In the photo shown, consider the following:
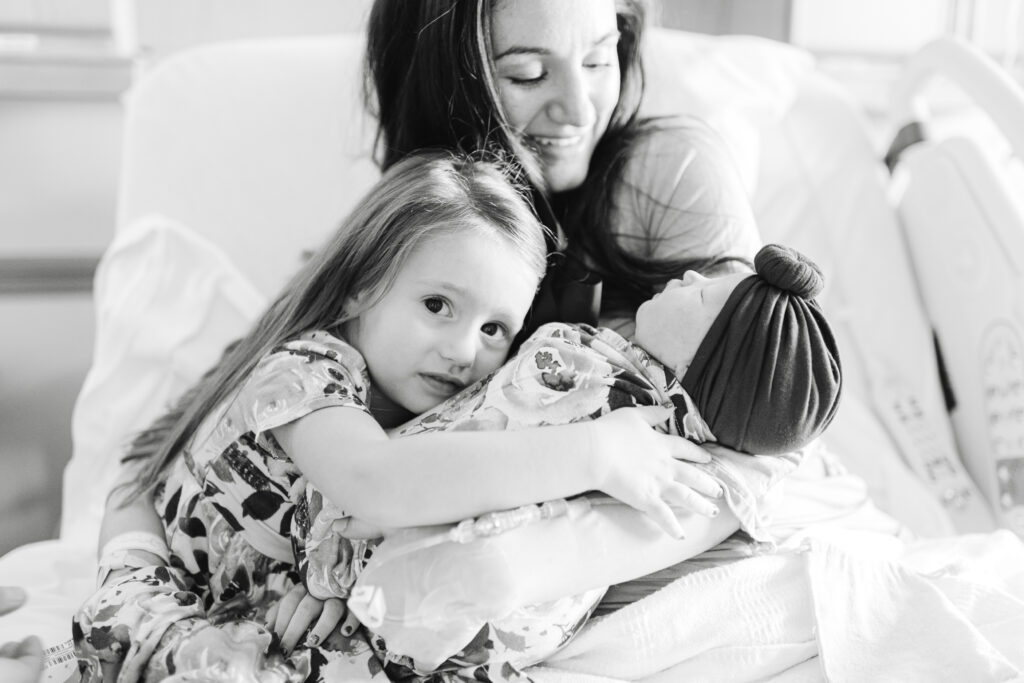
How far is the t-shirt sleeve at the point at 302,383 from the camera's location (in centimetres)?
82

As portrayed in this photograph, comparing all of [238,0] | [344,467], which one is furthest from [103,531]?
[238,0]

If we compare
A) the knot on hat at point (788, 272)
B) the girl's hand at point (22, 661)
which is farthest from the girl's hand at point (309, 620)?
the knot on hat at point (788, 272)

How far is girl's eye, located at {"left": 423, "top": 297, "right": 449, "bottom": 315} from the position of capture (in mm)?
895

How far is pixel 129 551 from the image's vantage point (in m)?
0.96

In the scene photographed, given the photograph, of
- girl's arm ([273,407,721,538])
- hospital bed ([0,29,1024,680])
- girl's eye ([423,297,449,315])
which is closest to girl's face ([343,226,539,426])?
girl's eye ([423,297,449,315])

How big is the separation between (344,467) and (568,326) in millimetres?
263

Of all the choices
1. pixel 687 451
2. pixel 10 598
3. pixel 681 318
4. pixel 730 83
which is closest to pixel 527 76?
pixel 681 318

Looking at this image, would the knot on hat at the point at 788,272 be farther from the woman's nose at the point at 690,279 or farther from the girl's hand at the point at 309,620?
the girl's hand at the point at 309,620

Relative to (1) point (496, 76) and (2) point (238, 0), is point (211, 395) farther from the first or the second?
(2) point (238, 0)

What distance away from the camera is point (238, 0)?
6.65 feet

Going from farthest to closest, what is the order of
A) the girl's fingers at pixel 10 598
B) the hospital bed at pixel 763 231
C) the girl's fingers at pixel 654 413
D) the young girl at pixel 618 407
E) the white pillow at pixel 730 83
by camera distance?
the white pillow at pixel 730 83 < the hospital bed at pixel 763 231 < the girl's fingers at pixel 10 598 < the girl's fingers at pixel 654 413 < the young girl at pixel 618 407

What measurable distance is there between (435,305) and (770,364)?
33cm

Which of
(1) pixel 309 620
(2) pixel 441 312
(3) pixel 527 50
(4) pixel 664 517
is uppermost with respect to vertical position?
(3) pixel 527 50

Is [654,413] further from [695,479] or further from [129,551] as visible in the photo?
[129,551]
